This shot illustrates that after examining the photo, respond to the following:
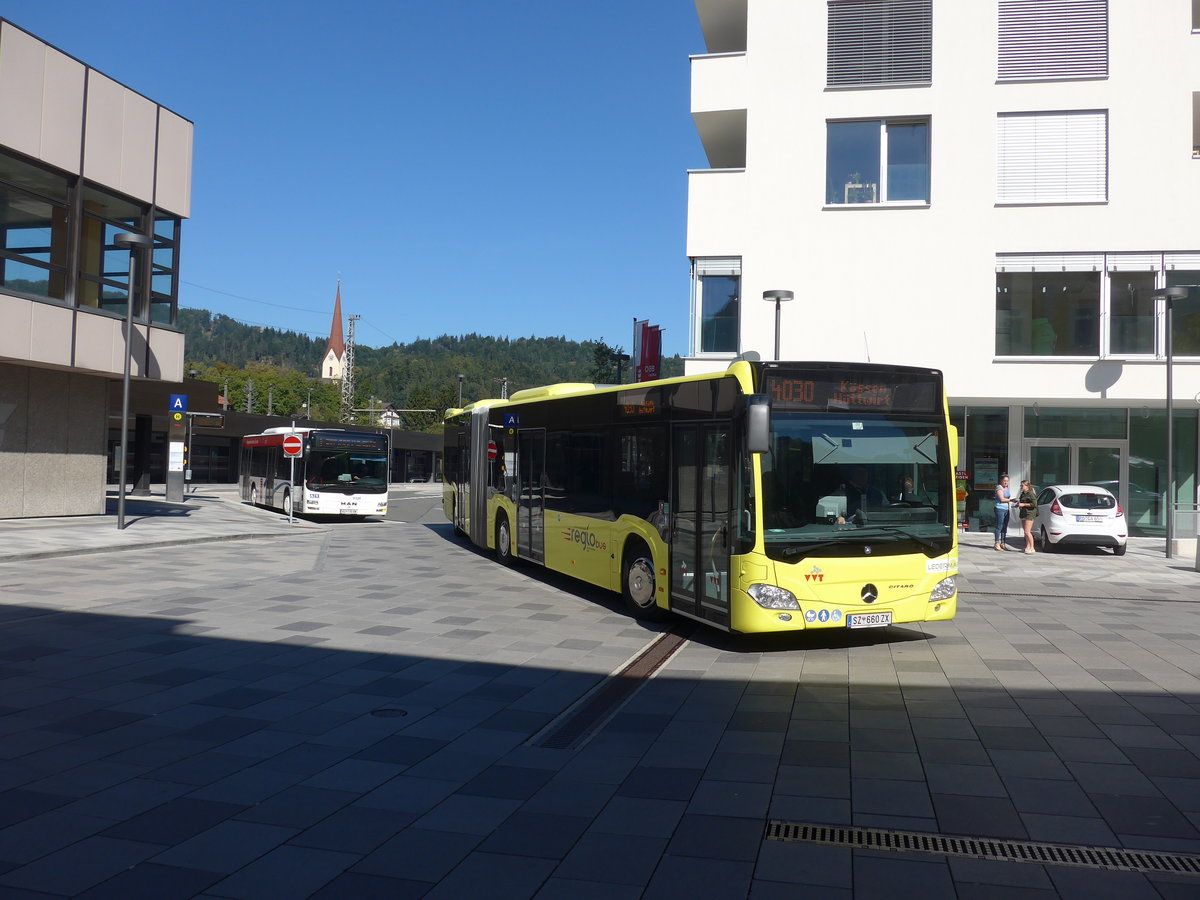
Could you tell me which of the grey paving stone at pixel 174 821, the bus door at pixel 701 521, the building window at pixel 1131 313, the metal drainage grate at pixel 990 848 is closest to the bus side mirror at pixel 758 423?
the bus door at pixel 701 521

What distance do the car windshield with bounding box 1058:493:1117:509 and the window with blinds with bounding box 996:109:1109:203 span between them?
739cm

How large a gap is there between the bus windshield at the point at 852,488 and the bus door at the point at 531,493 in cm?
633

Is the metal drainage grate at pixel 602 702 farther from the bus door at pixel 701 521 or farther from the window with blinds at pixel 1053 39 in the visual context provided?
the window with blinds at pixel 1053 39

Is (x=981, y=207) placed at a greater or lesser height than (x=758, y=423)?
greater

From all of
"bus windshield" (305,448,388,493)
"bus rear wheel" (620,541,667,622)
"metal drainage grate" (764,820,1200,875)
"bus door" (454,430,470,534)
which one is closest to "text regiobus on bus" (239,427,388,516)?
"bus windshield" (305,448,388,493)

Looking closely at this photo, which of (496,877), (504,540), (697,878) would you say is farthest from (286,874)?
(504,540)

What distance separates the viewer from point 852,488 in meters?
9.74

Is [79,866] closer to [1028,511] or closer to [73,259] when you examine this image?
[73,259]

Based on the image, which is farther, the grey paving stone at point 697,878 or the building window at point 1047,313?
the building window at point 1047,313

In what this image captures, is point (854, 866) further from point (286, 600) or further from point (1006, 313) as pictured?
point (1006, 313)

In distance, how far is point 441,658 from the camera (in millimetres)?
9359

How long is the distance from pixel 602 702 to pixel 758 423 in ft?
9.45

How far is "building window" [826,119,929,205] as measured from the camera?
975 inches

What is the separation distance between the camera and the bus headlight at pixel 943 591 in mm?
10062
